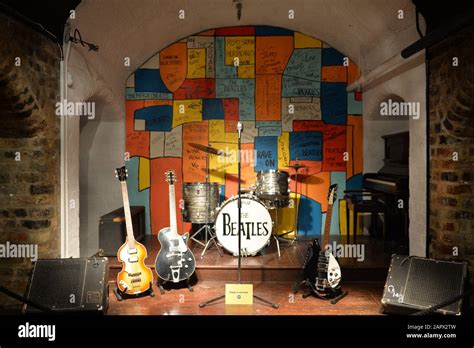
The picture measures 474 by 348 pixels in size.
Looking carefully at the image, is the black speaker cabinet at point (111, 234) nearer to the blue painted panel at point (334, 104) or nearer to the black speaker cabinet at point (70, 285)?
the black speaker cabinet at point (70, 285)

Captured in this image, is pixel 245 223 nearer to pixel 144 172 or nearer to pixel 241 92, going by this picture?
pixel 144 172

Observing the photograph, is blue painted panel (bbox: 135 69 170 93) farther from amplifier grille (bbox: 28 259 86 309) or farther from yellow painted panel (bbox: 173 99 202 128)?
amplifier grille (bbox: 28 259 86 309)

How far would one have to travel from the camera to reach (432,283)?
352 centimetres

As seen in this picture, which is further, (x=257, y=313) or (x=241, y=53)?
(x=241, y=53)

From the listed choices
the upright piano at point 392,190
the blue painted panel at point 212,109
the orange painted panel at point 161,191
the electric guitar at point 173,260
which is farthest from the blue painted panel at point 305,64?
the electric guitar at point 173,260

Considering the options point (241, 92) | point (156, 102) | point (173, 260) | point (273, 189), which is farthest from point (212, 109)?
point (173, 260)

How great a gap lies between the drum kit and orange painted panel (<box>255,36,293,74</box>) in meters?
1.69

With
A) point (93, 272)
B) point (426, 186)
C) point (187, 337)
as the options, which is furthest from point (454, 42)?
point (93, 272)

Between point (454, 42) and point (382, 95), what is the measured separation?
6.26 ft

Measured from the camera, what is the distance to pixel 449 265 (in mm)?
3531

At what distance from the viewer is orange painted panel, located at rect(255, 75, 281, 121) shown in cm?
646

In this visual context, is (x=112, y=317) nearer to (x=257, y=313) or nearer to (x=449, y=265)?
(x=257, y=313)

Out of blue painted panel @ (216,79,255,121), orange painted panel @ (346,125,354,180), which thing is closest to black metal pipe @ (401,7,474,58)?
orange painted panel @ (346,125,354,180)

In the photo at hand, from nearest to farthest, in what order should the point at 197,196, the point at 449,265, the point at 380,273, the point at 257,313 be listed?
the point at 449,265 < the point at 257,313 < the point at 380,273 < the point at 197,196
